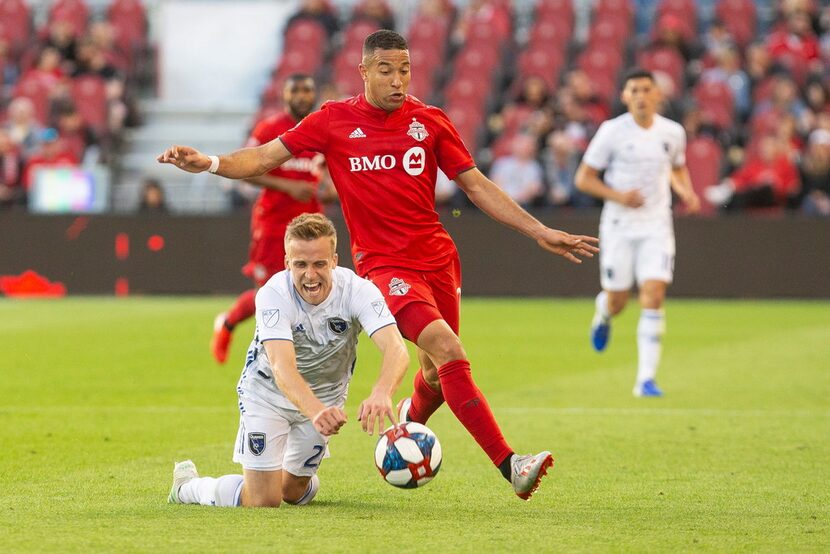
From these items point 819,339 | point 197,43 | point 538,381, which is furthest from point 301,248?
point 197,43

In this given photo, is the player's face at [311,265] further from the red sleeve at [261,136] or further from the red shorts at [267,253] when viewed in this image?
the red shorts at [267,253]

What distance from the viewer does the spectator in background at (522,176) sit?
20156 millimetres

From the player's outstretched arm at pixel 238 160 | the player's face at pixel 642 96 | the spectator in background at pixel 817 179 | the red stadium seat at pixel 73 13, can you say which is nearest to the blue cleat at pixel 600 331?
the player's face at pixel 642 96

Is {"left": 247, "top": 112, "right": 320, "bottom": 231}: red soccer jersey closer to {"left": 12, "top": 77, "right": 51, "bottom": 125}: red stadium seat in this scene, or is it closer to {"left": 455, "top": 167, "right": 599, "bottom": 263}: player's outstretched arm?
{"left": 455, "top": 167, "right": 599, "bottom": 263}: player's outstretched arm

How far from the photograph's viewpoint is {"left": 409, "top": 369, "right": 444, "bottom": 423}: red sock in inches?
300

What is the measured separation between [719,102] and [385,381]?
16822mm

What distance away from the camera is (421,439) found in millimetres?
6348

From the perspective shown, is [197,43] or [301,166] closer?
[301,166]

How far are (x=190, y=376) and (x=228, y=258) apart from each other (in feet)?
27.6

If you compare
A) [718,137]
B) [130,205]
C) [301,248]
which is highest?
[301,248]

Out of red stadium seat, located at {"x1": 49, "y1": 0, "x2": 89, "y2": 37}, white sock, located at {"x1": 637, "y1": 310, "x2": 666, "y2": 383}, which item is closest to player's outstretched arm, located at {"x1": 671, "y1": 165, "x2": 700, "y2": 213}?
white sock, located at {"x1": 637, "y1": 310, "x2": 666, "y2": 383}

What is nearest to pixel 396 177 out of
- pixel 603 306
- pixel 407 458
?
pixel 407 458

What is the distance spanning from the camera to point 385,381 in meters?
6.02

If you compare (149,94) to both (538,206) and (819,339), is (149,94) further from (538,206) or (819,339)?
(819,339)
